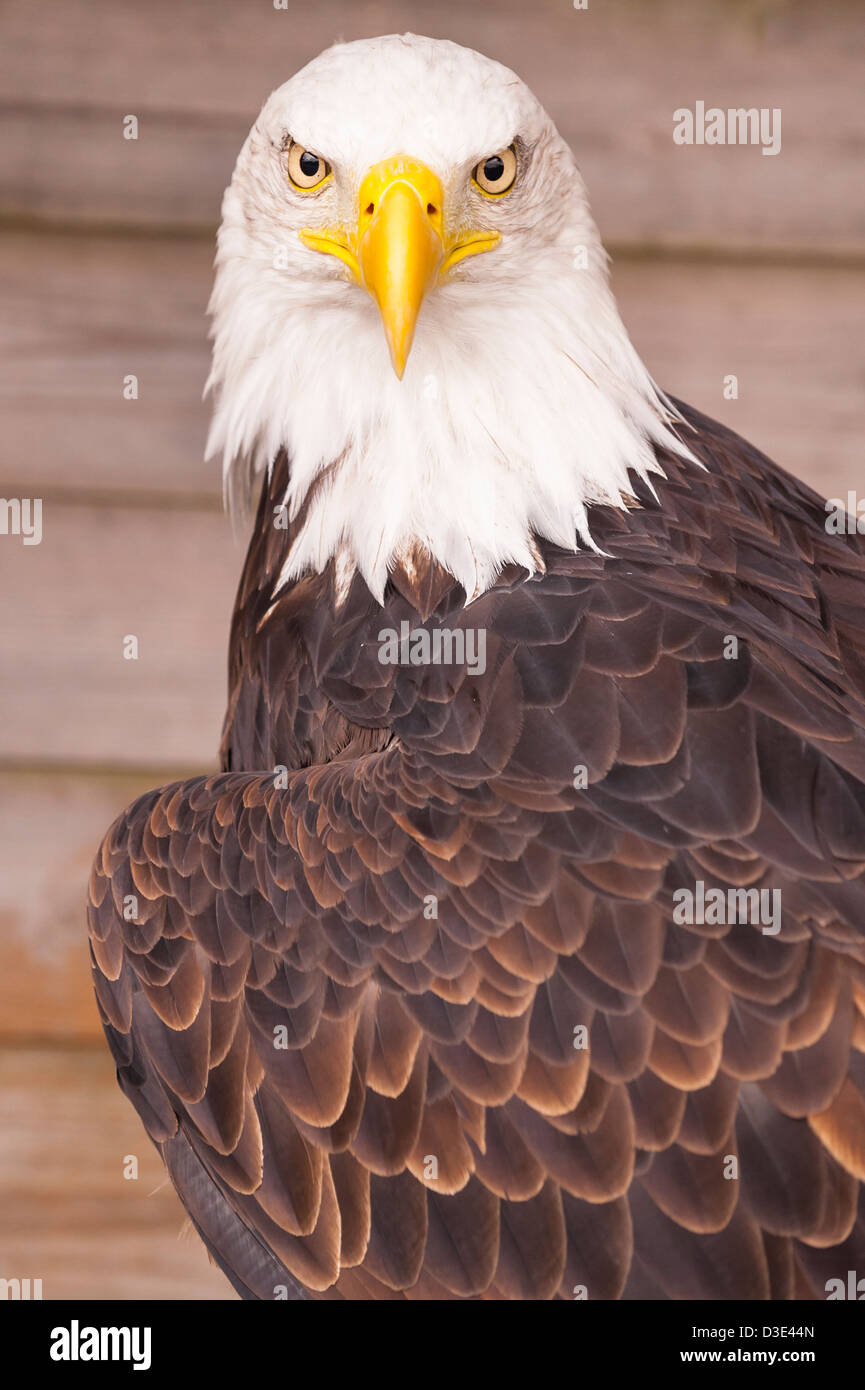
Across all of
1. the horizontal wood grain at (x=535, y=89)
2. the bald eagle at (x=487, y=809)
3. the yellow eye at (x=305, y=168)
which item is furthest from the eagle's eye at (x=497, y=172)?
the horizontal wood grain at (x=535, y=89)

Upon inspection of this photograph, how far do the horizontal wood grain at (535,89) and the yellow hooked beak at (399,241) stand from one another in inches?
30.5

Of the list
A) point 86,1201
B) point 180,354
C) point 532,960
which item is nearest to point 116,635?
point 180,354

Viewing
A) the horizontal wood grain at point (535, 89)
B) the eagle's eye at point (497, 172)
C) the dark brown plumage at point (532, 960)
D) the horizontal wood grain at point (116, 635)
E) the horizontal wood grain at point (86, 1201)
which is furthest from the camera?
the horizontal wood grain at point (86, 1201)

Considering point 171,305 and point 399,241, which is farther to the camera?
point 171,305

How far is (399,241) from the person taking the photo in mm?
1125

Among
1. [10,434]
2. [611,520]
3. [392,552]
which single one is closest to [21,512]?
[10,434]

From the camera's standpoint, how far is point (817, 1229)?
3.34 feet

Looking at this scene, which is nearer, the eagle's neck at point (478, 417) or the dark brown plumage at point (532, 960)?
the dark brown plumage at point (532, 960)

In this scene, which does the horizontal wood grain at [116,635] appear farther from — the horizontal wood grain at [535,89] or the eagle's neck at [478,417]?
the eagle's neck at [478,417]

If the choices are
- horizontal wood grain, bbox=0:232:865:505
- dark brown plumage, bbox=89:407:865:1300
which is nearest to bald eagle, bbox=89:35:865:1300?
dark brown plumage, bbox=89:407:865:1300

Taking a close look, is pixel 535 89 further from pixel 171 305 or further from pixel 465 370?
pixel 465 370

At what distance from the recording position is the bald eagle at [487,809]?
3.43ft

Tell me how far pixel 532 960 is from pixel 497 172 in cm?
68
